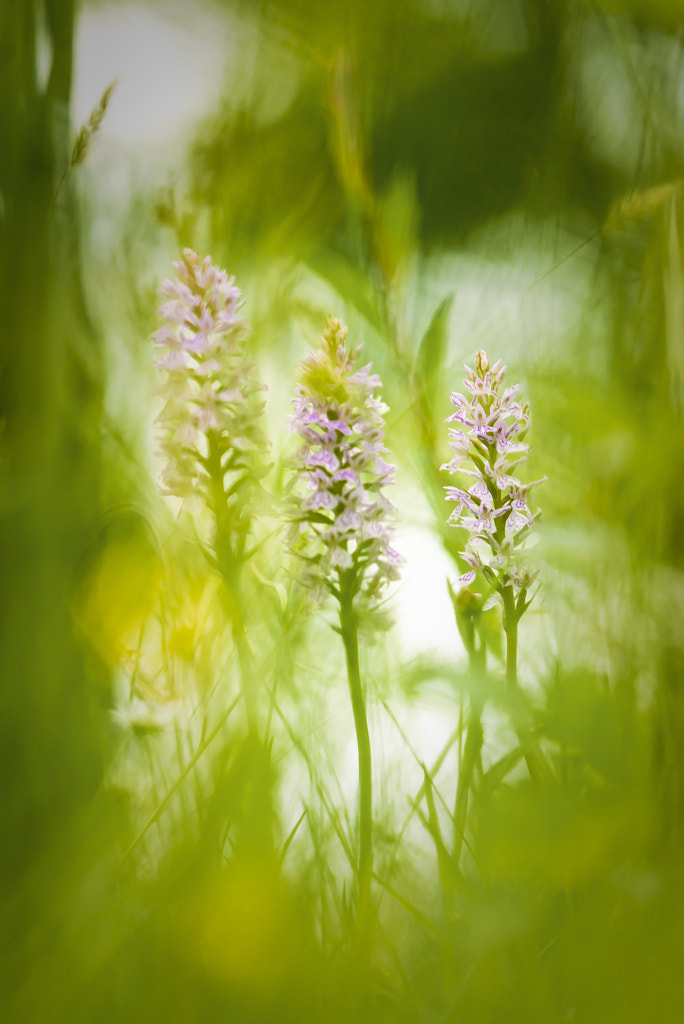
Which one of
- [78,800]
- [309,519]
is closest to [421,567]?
[309,519]

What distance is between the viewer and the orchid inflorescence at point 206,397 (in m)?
0.25

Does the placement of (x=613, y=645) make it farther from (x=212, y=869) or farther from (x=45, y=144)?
(x=45, y=144)

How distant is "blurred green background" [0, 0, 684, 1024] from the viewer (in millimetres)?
232

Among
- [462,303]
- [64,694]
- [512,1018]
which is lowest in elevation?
[512,1018]

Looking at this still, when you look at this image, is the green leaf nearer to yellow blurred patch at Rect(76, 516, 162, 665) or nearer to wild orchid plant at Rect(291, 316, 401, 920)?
wild orchid plant at Rect(291, 316, 401, 920)

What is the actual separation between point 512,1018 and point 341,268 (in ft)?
1.02

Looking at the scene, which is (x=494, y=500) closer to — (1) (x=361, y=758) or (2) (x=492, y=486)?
(2) (x=492, y=486)

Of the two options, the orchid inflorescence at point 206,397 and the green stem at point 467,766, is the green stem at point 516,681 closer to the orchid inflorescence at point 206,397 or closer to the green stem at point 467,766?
the green stem at point 467,766

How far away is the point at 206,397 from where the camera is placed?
0.25 metres

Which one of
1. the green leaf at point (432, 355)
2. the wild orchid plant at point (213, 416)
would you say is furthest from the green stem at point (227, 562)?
the green leaf at point (432, 355)

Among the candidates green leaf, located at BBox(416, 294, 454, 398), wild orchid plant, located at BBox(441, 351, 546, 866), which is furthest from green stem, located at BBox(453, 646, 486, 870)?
green leaf, located at BBox(416, 294, 454, 398)

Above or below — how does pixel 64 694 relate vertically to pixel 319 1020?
above

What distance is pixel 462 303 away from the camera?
0.31 metres

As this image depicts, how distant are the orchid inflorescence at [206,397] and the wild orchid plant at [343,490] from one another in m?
0.02
